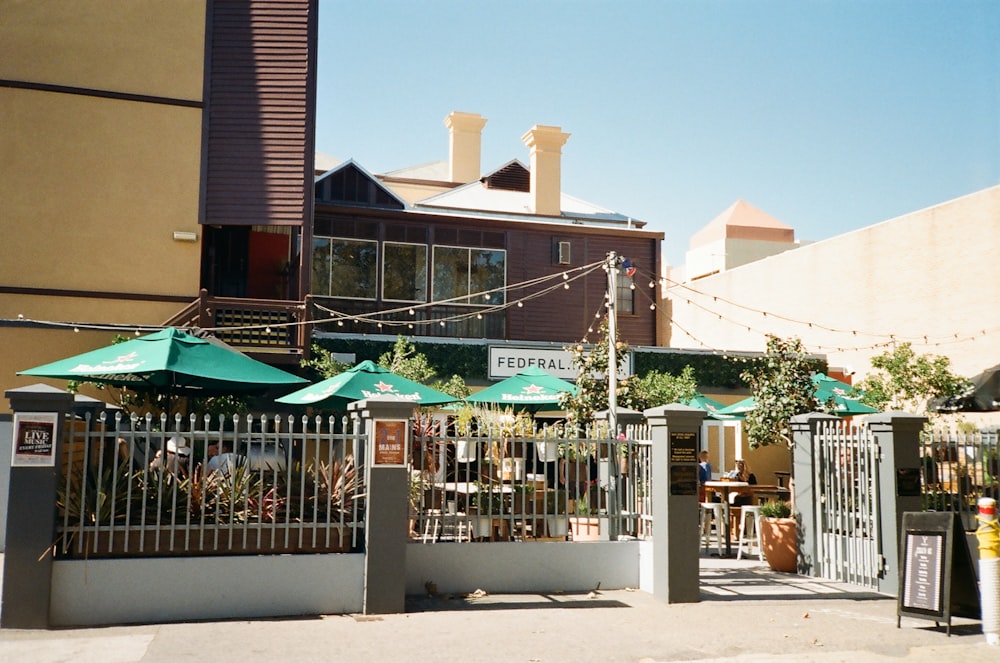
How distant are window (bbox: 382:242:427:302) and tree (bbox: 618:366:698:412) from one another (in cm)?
701

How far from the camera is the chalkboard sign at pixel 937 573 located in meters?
8.68

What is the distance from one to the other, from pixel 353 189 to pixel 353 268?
7.54 feet

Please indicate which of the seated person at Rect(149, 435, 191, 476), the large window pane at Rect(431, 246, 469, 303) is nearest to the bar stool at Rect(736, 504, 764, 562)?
the seated person at Rect(149, 435, 191, 476)

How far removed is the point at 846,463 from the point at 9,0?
625 inches

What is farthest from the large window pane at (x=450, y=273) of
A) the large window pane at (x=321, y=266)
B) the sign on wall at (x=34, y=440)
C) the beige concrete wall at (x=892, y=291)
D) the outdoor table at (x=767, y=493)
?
the sign on wall at (x=34, y=440)

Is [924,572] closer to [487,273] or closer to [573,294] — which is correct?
[487,273]

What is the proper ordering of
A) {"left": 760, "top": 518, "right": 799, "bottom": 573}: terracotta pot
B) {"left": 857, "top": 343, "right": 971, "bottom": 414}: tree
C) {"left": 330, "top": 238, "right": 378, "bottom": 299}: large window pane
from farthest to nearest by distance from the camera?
{"left": 330, "top": 238, "right": 378, "bottom": 299}: large window pane, {"left": 857, "top": 343, "right": 971, "bottom": 414}: tree, {"left": 760, "top": 518, "right": 799, "bottom": 573}: terracotta pot

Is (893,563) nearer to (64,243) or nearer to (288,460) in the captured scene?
(288,460)

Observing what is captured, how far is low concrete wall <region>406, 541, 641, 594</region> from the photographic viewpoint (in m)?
10.2

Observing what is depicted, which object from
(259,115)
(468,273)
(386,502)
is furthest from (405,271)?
(386,502)

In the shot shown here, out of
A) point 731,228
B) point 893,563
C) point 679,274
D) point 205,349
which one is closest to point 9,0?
point 205,349

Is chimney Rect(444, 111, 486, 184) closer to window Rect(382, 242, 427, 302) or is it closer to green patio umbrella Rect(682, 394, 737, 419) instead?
window Rect(382, 242, 427, 302)

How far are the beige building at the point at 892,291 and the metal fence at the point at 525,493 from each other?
11031mm

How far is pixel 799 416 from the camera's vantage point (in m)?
12.3
